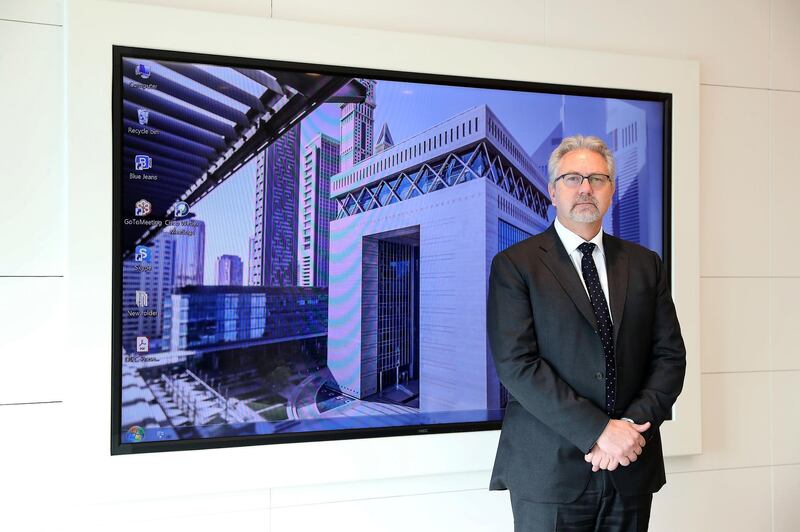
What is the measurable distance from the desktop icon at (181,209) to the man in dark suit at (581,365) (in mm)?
1029

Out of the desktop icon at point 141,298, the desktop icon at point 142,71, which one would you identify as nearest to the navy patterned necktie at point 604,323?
the desktop icon at point 141,298

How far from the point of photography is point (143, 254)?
5.82ft

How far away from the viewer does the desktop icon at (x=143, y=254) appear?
177 cm

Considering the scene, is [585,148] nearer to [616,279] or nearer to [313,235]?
[616,279]

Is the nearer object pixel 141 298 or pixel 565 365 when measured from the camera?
pixel 565 365

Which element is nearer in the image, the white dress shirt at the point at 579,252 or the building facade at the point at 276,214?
the white dress shirt at the point at 579,252

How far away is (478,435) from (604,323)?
0.73 metres

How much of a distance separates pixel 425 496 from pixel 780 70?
94.9 inches

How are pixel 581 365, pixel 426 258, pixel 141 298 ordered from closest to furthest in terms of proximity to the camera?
pixel 581 365
pixel 141 298
pixel 426 258

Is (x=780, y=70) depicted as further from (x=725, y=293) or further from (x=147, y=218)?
(x=147, y=218)

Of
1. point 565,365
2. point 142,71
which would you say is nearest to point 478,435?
point 565,365

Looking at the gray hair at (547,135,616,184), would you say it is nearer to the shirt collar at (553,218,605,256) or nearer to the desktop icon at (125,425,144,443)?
the shirt collar at (553,218,605,256)

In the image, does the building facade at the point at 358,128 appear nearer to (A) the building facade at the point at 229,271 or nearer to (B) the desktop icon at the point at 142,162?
(A) the building facade at the point at 229,271

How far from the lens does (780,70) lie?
2.45m
